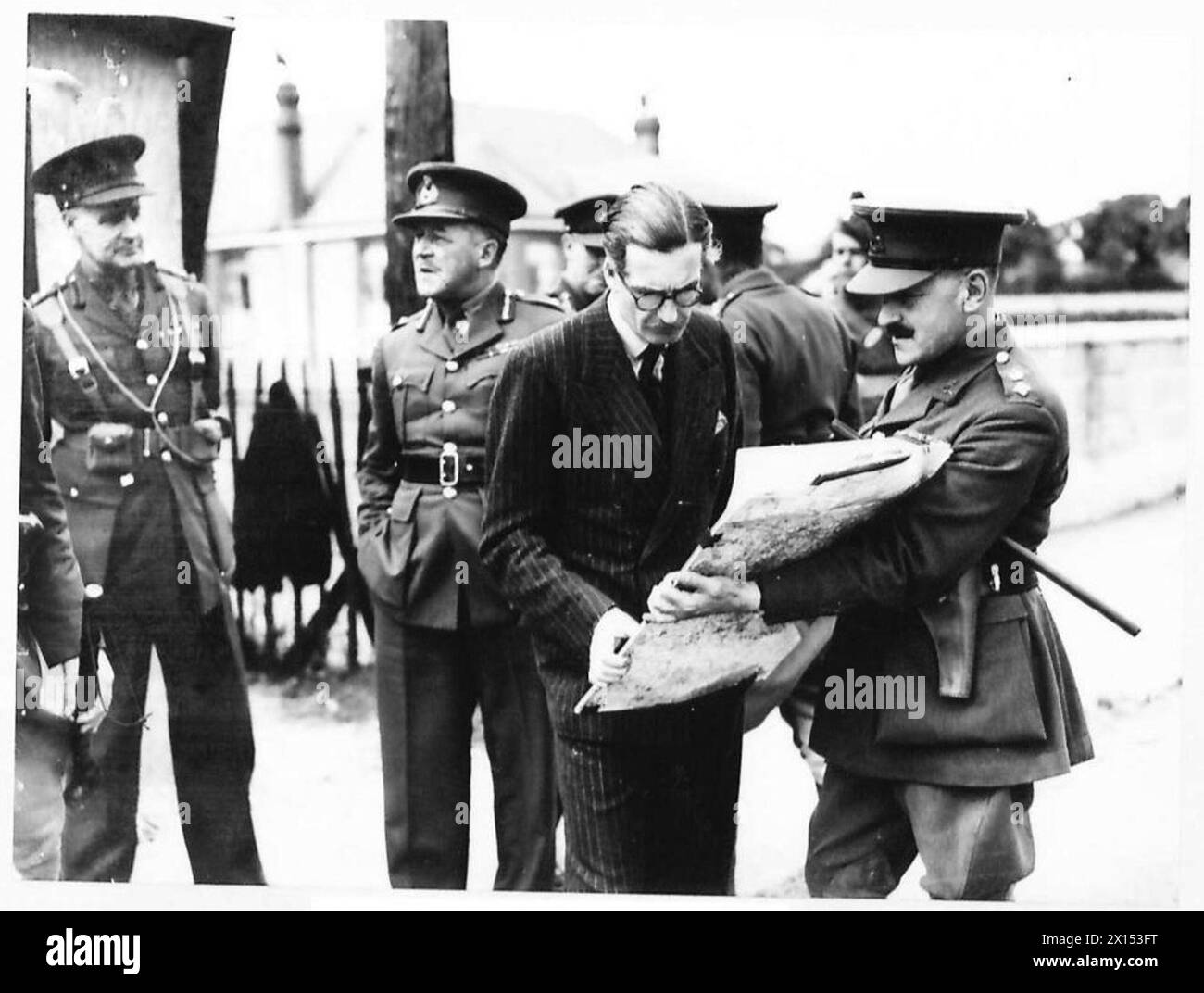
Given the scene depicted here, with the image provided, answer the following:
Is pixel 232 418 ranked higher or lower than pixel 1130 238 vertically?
lower

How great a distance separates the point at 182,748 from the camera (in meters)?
5.09

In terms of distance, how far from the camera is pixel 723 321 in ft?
15.7

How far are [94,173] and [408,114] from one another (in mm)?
1040

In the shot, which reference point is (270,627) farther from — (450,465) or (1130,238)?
(1130,238)

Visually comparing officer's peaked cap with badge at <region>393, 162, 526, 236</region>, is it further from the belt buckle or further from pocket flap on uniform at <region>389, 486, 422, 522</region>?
pocket flap on uniform at <region>389, 486, 422, 522</region>

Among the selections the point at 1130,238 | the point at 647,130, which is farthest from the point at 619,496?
the point at 1130,238

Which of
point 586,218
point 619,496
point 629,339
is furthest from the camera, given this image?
point 586,218

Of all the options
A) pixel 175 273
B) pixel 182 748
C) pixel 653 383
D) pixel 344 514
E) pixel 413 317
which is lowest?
pixel 182 748

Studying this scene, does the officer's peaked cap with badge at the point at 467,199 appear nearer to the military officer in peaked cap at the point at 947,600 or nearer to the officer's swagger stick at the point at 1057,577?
the military officer in peaked cap at the point at 947,600

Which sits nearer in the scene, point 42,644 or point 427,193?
point 427,193

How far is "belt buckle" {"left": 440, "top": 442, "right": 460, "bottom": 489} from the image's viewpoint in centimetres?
477

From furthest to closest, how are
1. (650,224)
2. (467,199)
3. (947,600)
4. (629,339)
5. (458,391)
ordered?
(467,199) < (458,391) < (947,600) < (629,339) < (650,224)

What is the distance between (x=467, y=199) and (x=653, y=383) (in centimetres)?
100

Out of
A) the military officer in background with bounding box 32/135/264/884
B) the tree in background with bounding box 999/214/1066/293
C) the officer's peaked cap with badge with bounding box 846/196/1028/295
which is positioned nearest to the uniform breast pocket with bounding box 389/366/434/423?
the military officer in background with bounding box 32/135/264/884
